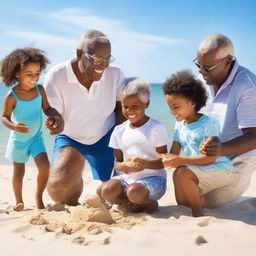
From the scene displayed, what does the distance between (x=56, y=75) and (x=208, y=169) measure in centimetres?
201

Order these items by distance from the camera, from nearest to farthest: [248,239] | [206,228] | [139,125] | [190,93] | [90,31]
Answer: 1. [248,239]
2. [206,228]
3. [190,93]
4. [139,125]
5. [90,31]

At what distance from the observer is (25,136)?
475 centimetres

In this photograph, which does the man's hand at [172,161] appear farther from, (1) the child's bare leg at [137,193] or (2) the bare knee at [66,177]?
(2) the bare knee at [66,177]

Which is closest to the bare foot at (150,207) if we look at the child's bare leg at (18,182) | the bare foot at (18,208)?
the bare foot at (18,208)

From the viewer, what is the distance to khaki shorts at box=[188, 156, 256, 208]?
4.31m

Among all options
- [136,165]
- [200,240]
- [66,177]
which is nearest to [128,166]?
[136,165]

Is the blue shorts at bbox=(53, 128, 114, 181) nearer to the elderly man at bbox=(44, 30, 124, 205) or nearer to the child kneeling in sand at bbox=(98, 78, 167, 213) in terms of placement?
the elderly man at bbox=(44, 30, 124, 205)

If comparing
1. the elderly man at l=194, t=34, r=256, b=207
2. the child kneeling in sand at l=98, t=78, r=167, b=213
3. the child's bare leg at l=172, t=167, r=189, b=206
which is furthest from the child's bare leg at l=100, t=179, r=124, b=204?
the elderly man at l=194, t=34, r=256, b=207

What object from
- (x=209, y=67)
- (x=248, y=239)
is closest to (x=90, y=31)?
(x=209, y=67)

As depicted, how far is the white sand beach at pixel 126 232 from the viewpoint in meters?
3.07

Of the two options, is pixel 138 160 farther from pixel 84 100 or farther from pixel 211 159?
pixel 84 100

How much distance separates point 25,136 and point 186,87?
1878 millimetres

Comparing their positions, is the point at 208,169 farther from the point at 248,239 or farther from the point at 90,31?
the point at 90,31

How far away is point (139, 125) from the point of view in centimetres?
431
